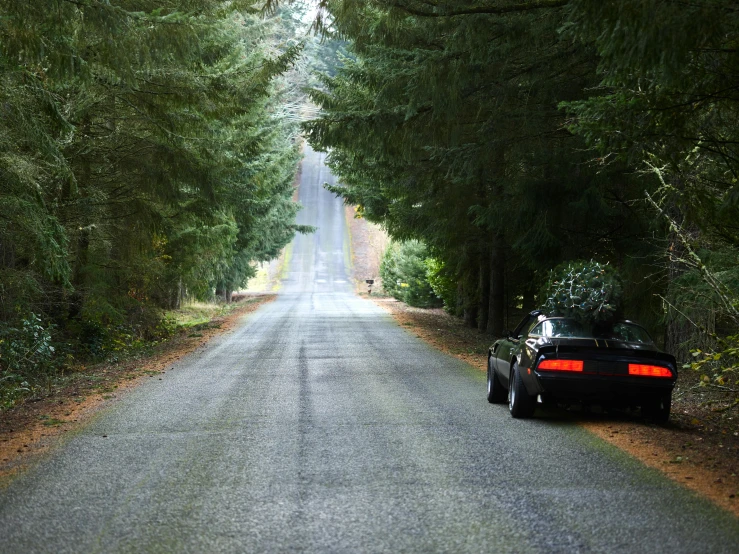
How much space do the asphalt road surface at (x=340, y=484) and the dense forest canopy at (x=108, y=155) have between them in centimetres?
347

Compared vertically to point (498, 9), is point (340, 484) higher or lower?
lower

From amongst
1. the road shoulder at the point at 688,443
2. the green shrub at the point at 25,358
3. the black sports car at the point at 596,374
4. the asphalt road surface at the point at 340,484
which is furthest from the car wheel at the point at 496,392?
the green shrub at the point at 25,358

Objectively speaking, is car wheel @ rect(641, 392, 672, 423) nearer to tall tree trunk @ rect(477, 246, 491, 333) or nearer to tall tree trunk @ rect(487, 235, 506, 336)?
tall tree trunk @ rect(487, 235, 506, 336)

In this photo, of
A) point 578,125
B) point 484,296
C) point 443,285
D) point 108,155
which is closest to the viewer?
point 578,125

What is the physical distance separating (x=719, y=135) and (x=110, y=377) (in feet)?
35.8

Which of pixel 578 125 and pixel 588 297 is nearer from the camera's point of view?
pixel 578 125

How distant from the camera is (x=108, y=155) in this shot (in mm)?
16938

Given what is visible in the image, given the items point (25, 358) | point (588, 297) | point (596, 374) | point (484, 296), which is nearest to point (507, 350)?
point (588, 297)

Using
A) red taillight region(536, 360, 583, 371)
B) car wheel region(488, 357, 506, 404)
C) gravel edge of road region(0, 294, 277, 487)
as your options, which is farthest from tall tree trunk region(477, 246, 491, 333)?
red taillight region(536, 360, 583, 371)

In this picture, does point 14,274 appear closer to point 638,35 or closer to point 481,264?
point 638,35

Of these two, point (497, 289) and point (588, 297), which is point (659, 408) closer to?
point (588, 297)

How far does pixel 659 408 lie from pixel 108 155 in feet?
40.6

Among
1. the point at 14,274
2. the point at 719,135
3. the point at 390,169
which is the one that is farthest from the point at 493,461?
the point at 390,169

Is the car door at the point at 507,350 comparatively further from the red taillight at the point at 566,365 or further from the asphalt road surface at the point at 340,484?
the red taillight at the point at 566,365
